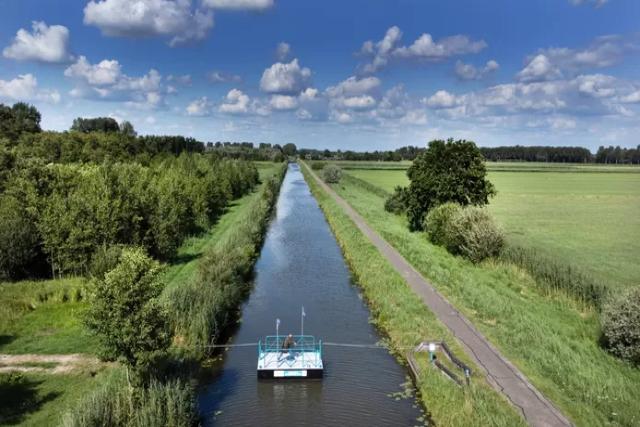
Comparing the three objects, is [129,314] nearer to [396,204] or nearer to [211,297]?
[211,297]

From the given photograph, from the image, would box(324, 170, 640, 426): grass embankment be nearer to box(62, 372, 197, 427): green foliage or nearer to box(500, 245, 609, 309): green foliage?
box(500, 245, 609, 309): green foliage

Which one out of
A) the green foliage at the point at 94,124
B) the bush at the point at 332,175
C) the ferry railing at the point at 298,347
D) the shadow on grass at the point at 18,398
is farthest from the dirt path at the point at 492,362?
the green foliage at the point at 94,124

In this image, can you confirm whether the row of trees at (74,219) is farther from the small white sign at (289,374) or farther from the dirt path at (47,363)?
the small white sign at (289,374)

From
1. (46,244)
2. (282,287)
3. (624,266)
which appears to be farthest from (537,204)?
(46,244)

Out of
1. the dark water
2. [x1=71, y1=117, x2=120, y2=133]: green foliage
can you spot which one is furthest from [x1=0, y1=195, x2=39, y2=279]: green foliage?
[x1=71, y1=117, x2=120, y2=133]: green foliage

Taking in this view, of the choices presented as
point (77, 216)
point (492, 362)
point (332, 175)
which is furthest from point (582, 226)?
point (332, 175)

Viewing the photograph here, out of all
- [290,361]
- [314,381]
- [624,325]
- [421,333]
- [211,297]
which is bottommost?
[314,381]

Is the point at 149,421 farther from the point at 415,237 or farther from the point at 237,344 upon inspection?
the point at 415,237
